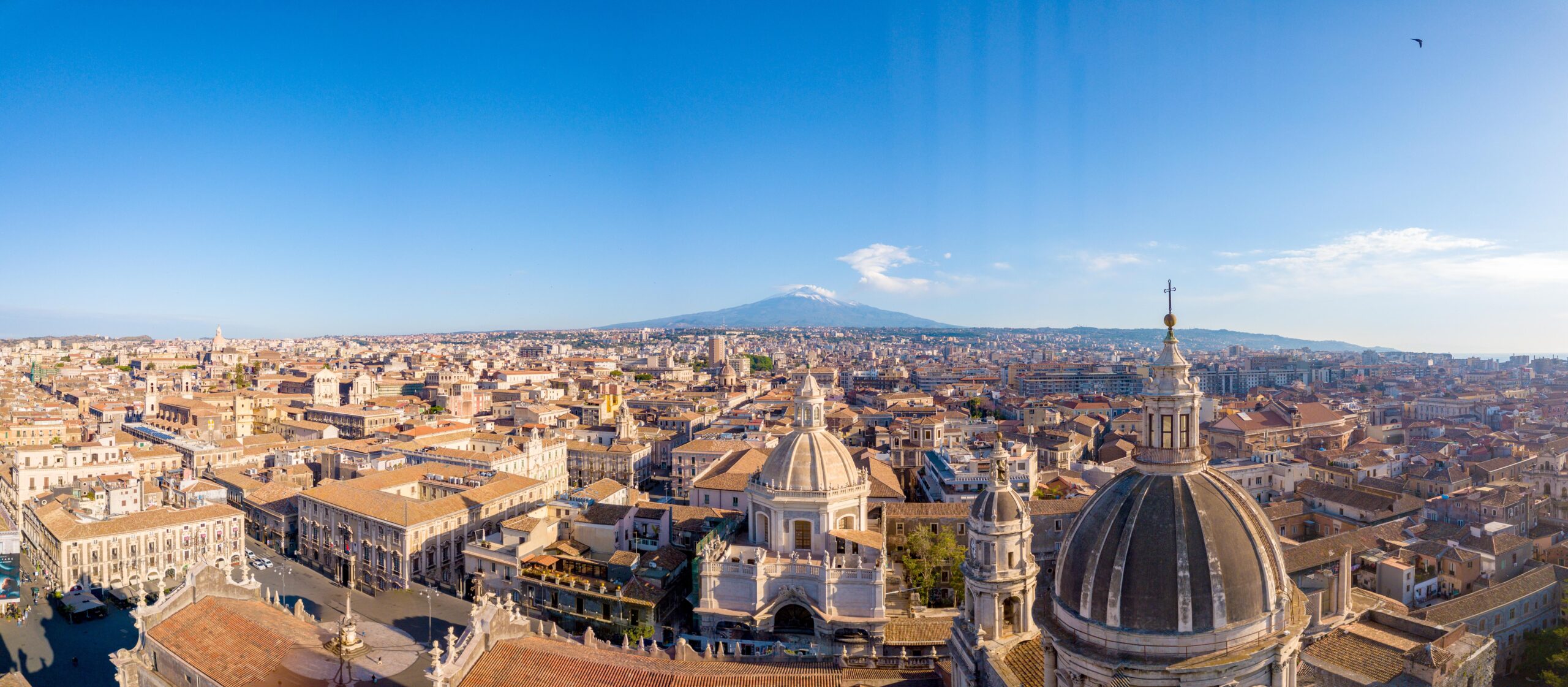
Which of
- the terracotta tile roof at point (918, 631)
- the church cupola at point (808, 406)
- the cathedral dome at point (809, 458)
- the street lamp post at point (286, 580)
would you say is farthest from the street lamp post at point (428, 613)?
the terracotta tile roof at point (918, 631)

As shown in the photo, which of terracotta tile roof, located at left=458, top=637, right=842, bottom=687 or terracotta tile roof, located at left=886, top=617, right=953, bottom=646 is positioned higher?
terracotta tile roof, located at left=458, top=637, right=842, bottom=687

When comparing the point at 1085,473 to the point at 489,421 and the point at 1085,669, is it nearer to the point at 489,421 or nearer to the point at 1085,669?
the point at 1085,669

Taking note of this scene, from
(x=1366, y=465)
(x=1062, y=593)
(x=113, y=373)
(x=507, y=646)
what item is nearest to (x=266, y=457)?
(x=507, y=646)

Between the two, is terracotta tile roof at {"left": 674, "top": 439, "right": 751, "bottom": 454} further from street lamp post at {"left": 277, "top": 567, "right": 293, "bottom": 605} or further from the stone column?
the stone column

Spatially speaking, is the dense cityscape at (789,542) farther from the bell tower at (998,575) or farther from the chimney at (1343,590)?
the chimney at (1343,590)

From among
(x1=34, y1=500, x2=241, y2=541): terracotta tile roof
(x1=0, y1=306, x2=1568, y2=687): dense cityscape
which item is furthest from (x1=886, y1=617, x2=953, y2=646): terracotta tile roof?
(x1=34, y1=500, x2=241, y2=541): terracotta tile roof

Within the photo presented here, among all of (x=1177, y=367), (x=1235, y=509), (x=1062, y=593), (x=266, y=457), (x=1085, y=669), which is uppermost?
(x=1177, y=367)
